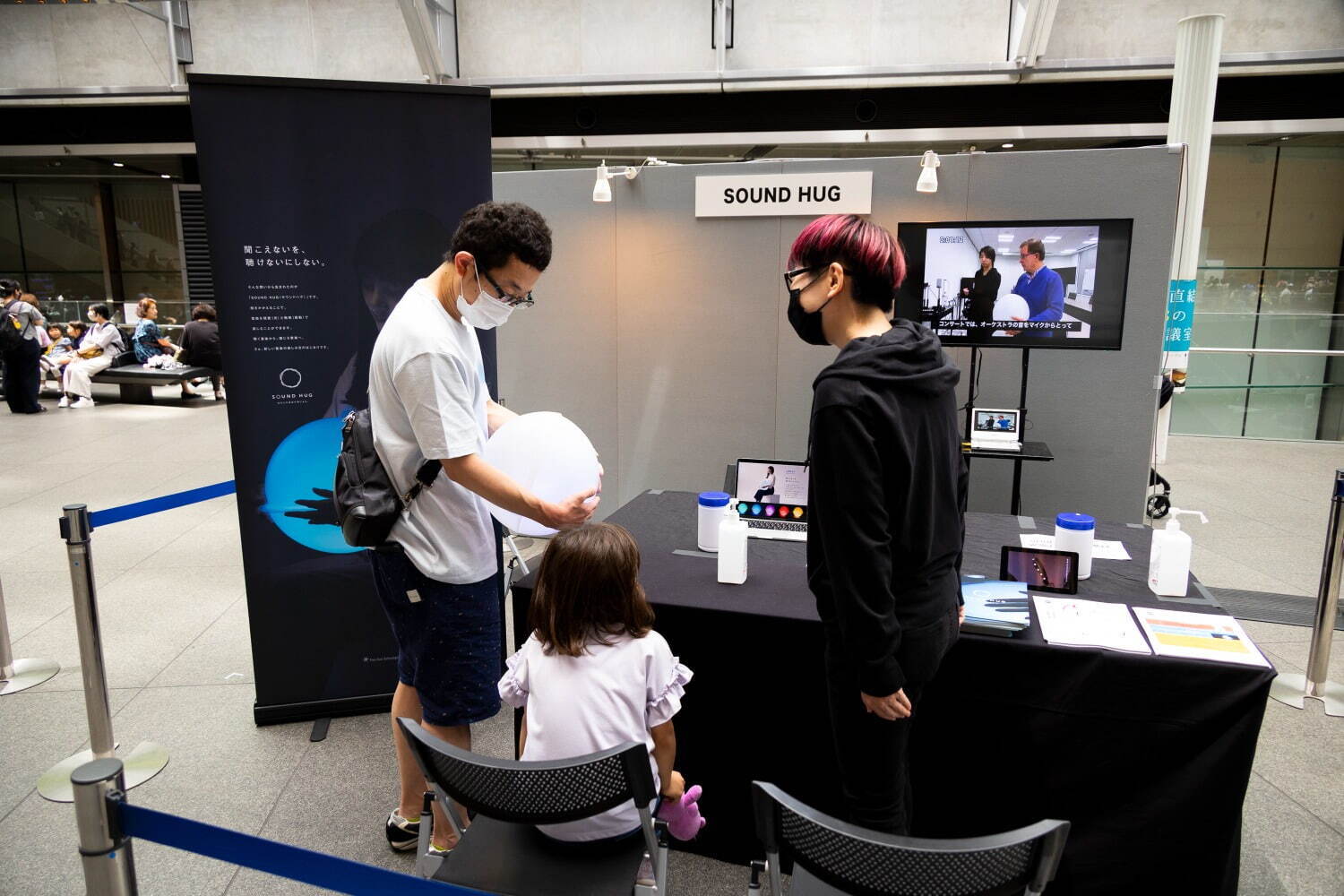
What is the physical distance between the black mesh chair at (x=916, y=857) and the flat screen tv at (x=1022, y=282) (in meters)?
3.02

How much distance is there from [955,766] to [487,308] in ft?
4.89

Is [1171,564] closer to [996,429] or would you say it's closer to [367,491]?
[367,491]

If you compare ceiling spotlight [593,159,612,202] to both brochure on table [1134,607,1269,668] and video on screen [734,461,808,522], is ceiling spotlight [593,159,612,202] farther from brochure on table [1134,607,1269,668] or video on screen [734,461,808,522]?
brochure on table [1134,607,1269,668]

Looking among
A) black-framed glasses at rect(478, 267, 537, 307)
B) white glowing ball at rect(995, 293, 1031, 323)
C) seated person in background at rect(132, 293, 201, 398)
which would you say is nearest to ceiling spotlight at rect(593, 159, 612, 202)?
white glowing ball at rect(995, 293, 1031, 323)

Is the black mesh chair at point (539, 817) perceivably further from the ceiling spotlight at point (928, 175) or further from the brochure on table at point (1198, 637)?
the ceiling spotlight at point (928, 175)

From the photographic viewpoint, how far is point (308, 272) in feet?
8.34

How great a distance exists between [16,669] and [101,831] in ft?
9.04

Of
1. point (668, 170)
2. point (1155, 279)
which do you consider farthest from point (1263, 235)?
point (668, 170)

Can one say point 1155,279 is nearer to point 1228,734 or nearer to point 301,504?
point 1228,734

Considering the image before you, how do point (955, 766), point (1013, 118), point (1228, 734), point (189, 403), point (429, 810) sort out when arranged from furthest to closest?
point (189, 403)
point (1013, 118)
point (955, 766)
point (1228, 734)
point (429, 810)

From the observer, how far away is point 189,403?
1012cm

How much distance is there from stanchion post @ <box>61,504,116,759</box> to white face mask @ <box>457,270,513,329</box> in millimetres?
1381

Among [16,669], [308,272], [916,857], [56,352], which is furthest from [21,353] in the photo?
[916,857]

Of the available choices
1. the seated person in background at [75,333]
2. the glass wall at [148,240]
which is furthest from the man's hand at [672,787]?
the glass wall at [148,240]
